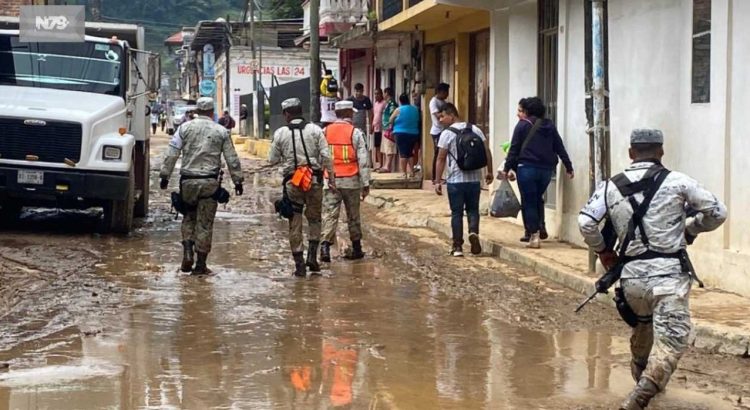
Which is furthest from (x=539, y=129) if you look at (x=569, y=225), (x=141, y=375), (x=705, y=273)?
(x=141, y=375)

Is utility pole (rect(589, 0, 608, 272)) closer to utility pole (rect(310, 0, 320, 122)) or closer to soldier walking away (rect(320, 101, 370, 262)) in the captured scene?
soldier walking away (rect(320, 101, 370, 262))

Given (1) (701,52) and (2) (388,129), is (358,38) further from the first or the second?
(1) (701,52)

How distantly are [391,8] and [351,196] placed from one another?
1052cm

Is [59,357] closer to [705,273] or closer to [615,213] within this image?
[615,213]

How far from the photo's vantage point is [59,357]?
721 centimetres

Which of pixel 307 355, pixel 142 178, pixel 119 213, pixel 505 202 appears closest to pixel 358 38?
pixel 142 178

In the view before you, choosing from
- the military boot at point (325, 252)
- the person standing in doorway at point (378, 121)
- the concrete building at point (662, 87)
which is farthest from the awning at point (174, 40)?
the military boot at point (325, 252)

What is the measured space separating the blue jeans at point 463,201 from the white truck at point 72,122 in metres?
4.11

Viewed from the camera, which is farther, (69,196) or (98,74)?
(98,74)

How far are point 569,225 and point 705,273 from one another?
3.24m

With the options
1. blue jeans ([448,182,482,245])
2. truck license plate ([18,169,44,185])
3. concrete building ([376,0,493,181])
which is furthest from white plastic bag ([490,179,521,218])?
truck license plate ([18,169,44,185])

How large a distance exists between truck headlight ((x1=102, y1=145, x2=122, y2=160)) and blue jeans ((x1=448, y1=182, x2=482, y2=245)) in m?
4.21

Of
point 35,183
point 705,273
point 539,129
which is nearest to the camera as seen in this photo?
point 705,273

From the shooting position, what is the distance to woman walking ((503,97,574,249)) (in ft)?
39.8
